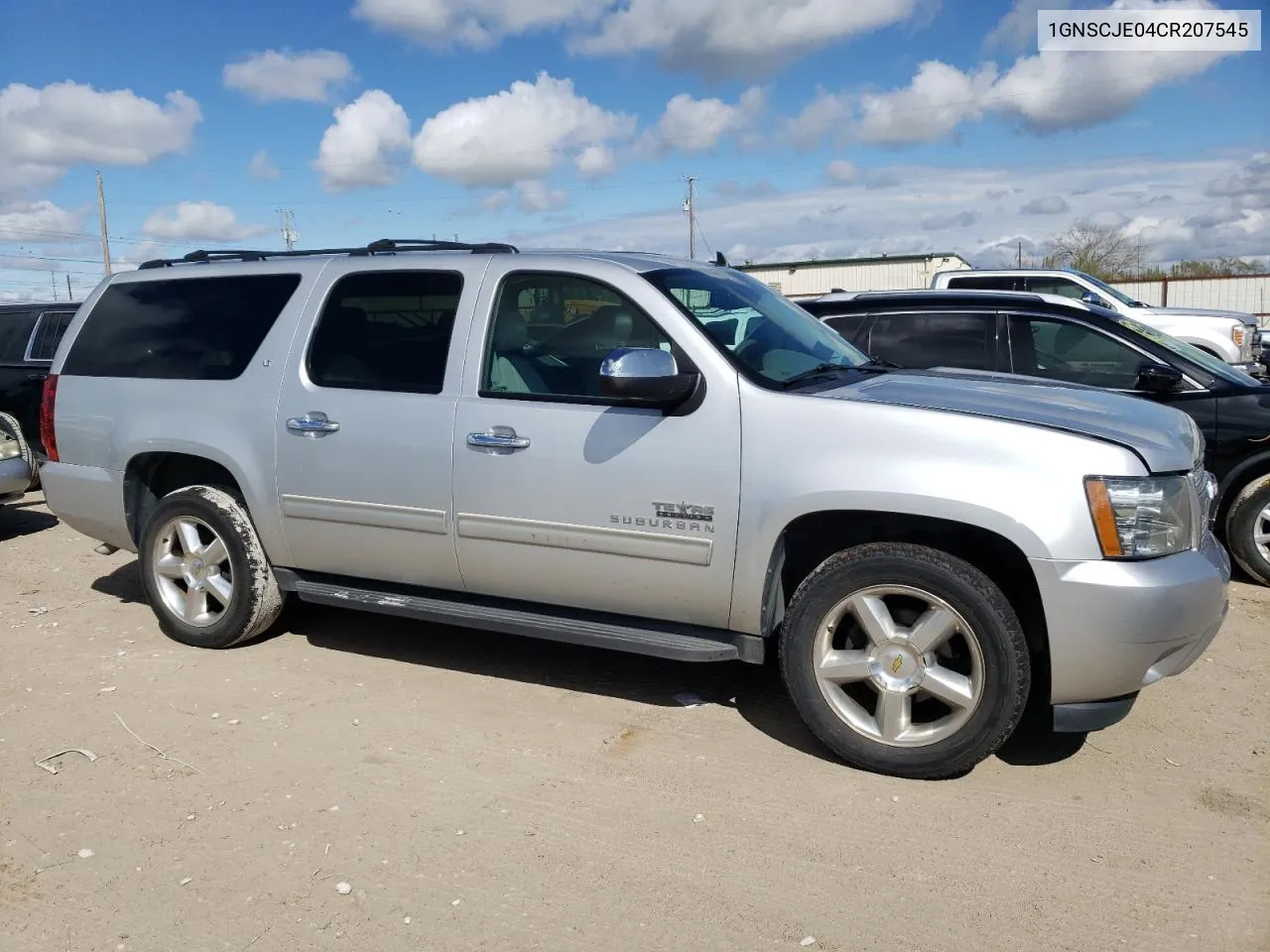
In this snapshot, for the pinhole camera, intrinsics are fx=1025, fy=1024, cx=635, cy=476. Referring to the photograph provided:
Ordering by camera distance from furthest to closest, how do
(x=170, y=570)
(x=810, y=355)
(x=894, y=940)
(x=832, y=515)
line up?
1. (x=170, y=570)
2. (x=810, y=355)
3. (x=832, y=515)
4. (x=894, y=940)

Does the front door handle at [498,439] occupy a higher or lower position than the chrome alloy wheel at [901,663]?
higher

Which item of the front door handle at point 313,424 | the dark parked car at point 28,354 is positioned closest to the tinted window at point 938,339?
the front door handle at point 313,424

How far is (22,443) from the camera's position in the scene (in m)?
8.26

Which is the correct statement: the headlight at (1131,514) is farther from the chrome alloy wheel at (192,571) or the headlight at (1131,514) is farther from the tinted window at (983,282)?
the tinted window at (983,282)

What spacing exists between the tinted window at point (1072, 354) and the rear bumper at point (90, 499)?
5629 mm

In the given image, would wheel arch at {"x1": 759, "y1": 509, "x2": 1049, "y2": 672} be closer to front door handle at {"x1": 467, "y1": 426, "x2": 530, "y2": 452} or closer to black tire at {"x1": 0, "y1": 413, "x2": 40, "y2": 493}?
front door handle at {"x1": 467, "y1": 426, "x2": 530, "y2": 452}

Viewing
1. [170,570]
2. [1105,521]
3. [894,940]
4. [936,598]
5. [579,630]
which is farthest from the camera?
[170,570]

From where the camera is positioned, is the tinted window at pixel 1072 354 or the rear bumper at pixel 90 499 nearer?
the rear bumper at pixel 90 499

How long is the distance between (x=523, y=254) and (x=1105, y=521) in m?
2.58

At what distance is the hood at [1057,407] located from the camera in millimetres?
3463

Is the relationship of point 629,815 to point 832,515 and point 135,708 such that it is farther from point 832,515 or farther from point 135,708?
point 135,708

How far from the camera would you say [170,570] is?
208 inches

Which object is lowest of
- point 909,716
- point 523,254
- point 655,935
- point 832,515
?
point 655,935

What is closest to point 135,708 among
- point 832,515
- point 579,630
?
point 579,630
